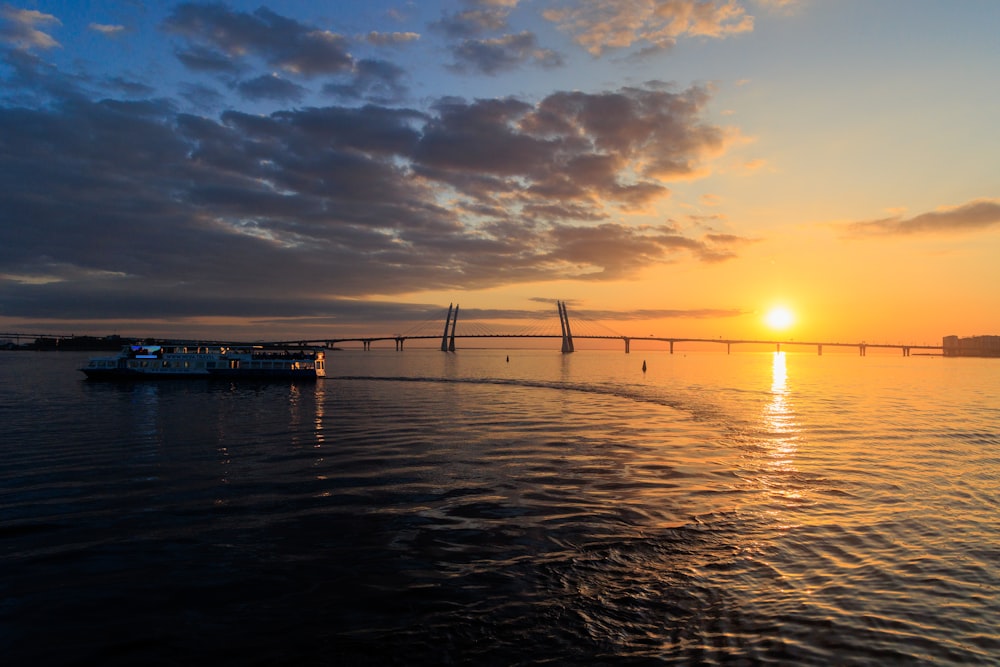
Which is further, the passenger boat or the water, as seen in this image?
the passenger boat

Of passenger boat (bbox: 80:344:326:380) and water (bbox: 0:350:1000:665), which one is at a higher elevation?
passenger boat (bbox: 80:344:326:380)

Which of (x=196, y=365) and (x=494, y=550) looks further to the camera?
(x=196, y=365)

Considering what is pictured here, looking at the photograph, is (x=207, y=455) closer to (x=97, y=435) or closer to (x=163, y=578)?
Answer: (x=97, y=435)

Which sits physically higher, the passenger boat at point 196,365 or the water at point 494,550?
the passenger boat at point 196,365

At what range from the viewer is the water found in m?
11.1

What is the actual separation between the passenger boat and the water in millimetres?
61512

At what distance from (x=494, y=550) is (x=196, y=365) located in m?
95.1

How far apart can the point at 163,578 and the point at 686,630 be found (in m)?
12.0

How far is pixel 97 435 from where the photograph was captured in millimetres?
36688

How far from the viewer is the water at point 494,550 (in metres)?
11.1

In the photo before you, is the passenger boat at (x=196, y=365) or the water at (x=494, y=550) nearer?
the water at (x=494, y=550)

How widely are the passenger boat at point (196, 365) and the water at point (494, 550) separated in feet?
Result: 202

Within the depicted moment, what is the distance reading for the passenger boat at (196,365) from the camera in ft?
304

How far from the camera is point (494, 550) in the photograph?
15898mm
